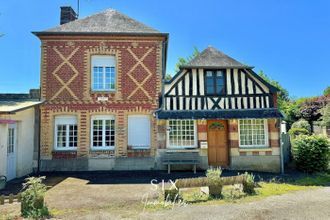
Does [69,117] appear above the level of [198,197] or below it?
above

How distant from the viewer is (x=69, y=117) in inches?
445

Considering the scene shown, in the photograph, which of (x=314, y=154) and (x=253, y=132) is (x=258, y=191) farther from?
(x=314, y=154)

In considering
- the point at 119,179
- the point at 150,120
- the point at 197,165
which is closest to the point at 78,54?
the point at 150,120

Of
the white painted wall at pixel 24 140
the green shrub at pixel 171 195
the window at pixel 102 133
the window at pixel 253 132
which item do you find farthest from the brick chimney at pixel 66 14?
the green shrub at pixel 171 195

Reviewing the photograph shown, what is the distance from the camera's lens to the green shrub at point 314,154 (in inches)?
408

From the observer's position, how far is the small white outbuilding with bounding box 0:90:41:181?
8.77 m

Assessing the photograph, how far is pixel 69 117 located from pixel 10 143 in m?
2.47

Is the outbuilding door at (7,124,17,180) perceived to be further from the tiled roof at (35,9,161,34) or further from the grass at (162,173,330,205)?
the grass at (162,173,330,205)

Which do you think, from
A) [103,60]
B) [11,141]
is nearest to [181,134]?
[103,60]

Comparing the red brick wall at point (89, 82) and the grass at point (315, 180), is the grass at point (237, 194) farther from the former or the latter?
the red brick wall at point (89, 82)

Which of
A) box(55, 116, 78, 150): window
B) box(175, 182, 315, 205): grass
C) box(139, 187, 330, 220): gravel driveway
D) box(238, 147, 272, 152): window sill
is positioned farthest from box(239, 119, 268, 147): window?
Result: box(55, 116, 78, 150): window

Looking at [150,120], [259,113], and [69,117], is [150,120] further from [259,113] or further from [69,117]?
[259,113]

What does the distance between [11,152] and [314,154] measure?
35.9 feet

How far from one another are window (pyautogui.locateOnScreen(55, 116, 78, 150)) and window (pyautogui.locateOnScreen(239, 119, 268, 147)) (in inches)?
266
